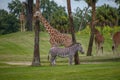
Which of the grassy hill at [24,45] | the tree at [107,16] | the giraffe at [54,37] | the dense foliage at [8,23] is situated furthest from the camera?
the dense foliage at [8,23]

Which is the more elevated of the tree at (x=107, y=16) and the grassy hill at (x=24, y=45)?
the tree at (x=107, y=16)

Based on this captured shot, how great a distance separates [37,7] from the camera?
86.8 feet

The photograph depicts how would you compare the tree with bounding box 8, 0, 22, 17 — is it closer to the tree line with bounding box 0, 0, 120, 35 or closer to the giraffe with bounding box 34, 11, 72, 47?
the tree line with bounding box 0, 0, 120, 35

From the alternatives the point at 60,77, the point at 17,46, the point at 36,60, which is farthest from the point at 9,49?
the point at 60,77

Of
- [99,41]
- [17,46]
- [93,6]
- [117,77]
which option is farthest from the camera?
[17,46]

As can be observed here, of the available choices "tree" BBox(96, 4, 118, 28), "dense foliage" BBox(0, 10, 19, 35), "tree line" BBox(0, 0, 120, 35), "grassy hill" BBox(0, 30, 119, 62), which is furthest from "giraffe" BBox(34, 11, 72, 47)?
"dense foliage" BBox(0, 10, 19, 35)

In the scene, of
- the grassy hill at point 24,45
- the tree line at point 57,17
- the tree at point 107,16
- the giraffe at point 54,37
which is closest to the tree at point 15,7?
the tree line at point 57,17

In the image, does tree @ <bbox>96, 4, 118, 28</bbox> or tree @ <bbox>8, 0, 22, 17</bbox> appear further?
tree @ <bbox>8, 0, 22, 17</bbox>

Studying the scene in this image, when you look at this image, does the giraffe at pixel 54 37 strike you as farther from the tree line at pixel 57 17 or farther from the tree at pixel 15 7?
the tree at pixel 15 7

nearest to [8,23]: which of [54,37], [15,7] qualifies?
[15,7]

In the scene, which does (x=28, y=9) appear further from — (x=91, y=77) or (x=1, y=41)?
(x=91, y=77)

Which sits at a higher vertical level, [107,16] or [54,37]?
[107,16]

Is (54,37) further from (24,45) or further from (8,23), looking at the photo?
(8,23)

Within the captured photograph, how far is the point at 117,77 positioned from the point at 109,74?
922mm
